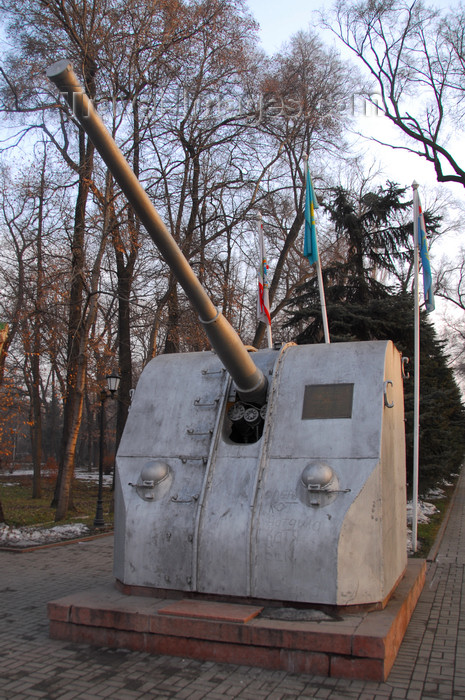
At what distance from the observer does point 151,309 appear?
15898 millimetres

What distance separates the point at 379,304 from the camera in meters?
15.7

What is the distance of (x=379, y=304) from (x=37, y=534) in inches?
355

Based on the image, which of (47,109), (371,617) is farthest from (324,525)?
(47,109)

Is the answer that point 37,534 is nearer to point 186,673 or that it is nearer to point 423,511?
point 186,673

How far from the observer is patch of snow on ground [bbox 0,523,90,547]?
38.5 feet

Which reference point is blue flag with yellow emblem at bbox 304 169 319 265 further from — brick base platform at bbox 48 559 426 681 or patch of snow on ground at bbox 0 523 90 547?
patch of snow on ground at bbox 0 523 90 547

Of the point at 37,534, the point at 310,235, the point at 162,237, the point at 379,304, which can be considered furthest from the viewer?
the point at 379,304

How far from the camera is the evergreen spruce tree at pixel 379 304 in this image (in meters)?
15.7

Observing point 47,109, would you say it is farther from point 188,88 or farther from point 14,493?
point 14,493

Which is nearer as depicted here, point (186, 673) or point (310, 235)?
point (186, 673)

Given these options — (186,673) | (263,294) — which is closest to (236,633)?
(186,673)

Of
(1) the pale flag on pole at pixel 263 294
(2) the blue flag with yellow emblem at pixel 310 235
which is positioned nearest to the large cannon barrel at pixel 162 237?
(1) the pale flag on pole at pixel 263 294

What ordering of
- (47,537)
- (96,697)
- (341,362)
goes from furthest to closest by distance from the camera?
(47,537), (341,362), (96,697)

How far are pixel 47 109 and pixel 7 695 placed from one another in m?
13.1
